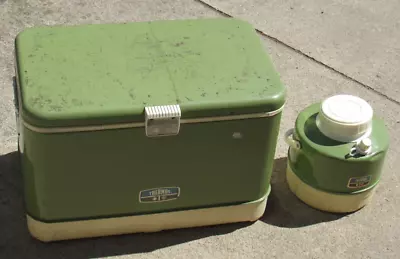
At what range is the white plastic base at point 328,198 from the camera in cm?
253

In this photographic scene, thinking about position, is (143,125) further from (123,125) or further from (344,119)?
(344,119)

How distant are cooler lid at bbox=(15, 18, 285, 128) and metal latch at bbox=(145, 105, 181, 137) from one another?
0.8 inches

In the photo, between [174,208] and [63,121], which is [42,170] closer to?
[63,121]

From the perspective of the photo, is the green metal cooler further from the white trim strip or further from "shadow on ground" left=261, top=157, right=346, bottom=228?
"shadow on ground" left=261, top=157, right=346, bottom=228

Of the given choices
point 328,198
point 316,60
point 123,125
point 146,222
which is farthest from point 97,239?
point 316,60

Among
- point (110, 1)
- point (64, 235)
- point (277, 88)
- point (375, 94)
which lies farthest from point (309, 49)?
point (64, 235)

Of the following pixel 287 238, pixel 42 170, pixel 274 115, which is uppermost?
pixel 274 115

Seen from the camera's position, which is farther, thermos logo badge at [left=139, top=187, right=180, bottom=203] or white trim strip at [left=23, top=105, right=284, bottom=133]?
thermos logo badge at [left=139, top=187, right=180, bottom=203]

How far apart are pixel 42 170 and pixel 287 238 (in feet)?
2.62

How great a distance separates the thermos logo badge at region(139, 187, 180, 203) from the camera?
2317 millimetres

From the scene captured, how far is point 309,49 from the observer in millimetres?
3305

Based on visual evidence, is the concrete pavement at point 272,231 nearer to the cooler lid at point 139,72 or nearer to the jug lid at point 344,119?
the jug lid at point 344,119

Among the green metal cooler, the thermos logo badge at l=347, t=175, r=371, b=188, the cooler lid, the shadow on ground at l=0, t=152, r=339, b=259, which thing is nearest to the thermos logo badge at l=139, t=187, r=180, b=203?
the green metal cooler

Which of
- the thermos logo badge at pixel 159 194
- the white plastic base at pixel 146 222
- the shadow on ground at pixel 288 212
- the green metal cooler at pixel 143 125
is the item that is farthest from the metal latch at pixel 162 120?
the shadow on ground at pixel 288 212
